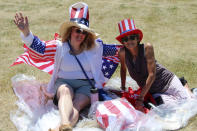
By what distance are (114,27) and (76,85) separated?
457 cm

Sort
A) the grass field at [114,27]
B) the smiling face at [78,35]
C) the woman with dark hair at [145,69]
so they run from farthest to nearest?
the grass field at [114,27] → the smiling face at [78,35] → the woman with dark hair at [145,69]

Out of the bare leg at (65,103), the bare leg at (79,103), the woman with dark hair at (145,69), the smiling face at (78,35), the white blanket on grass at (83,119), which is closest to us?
the bare leg at (65,103)

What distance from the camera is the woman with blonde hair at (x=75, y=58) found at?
10.6 feet

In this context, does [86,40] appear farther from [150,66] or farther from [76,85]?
[150,66]

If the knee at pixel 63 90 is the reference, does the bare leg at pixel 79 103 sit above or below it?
below

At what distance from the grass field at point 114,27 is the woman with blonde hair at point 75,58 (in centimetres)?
78

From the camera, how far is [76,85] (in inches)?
135

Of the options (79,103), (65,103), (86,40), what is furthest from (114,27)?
(65,103)

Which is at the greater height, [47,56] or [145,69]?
[47,56]

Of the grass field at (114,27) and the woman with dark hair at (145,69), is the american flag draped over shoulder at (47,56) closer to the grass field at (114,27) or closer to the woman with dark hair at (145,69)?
the woman with dark hair at (145,69)

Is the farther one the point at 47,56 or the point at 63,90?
the point at 47,56

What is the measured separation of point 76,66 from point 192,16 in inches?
252

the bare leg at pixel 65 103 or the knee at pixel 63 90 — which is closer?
the bare leg at pixel 65 103

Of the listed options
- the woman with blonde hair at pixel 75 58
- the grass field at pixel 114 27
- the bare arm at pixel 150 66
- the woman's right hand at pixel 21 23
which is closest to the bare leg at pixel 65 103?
the woman with blonde hair at pixel 75 58
